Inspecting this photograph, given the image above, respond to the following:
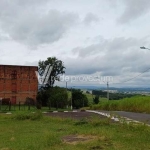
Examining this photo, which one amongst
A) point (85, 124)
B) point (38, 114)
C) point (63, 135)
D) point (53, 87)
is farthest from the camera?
point (53, 87)

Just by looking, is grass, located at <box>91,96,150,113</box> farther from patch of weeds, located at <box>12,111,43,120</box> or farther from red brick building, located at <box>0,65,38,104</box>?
red brick building, located at <box>0,65,38,104</box>

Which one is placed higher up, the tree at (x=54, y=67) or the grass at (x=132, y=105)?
the tree at (x=54, y=67)

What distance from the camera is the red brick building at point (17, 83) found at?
5416cm

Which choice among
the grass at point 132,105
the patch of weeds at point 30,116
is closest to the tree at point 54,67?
the grass at point 132,105

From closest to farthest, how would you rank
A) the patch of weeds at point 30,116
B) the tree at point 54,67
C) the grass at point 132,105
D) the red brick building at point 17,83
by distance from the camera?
the patch of weeds at point 30,116 < the grass at point 132,105 < the red brick building at point 17,83 < the tree at point 54,67

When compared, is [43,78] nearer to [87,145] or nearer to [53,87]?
[53,87]

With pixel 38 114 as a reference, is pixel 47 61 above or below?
above

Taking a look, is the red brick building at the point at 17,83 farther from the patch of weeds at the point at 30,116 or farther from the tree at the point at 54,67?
the patch of weeds at the point at 30,116

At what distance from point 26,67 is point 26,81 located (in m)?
2.83

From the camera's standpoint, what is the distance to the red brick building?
54156mm

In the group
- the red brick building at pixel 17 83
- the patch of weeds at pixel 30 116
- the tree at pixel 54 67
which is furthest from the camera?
the tree at pixel 54 67

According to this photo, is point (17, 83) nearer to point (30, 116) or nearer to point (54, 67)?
point (54, 67)

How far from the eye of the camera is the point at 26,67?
56.1 metres

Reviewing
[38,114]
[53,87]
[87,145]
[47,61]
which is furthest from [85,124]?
[47,61]
